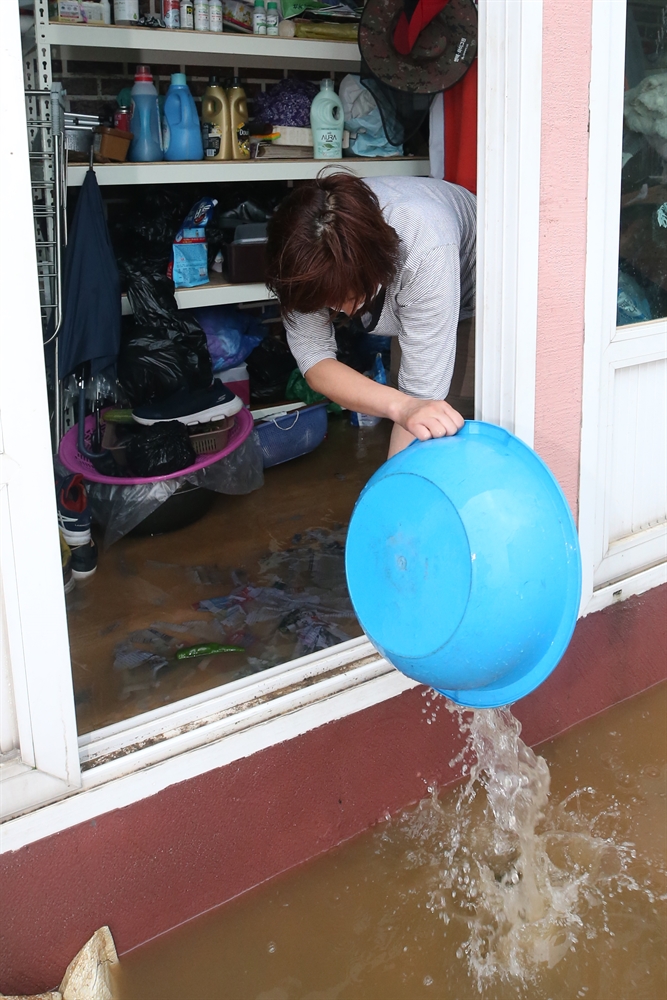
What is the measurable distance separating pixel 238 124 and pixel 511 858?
3.09 meters

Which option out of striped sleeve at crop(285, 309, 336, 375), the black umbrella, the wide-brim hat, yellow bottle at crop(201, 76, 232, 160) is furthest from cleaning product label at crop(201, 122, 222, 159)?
striped sleeve at crop(285, 309, 336, 375)

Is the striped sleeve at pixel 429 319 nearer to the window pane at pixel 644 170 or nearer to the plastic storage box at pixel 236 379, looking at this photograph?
the window pane at pixel 644 170

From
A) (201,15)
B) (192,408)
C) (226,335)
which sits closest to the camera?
(192,408)

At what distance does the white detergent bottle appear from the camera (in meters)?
3.97

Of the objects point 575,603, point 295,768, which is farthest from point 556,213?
point 295,768

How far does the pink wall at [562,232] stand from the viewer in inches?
79.6

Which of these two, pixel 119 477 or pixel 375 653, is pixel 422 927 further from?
pixel 119 477

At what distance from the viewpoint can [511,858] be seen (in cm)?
224

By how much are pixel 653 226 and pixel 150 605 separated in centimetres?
192

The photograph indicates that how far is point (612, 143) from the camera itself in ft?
7.26

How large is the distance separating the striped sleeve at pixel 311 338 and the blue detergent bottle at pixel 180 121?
6.25 feet

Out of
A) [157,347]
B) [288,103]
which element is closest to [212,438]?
[157,347]

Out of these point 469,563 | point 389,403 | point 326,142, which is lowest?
point 469,563

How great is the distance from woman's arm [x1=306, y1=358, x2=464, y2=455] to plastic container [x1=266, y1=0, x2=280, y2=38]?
239 cm
